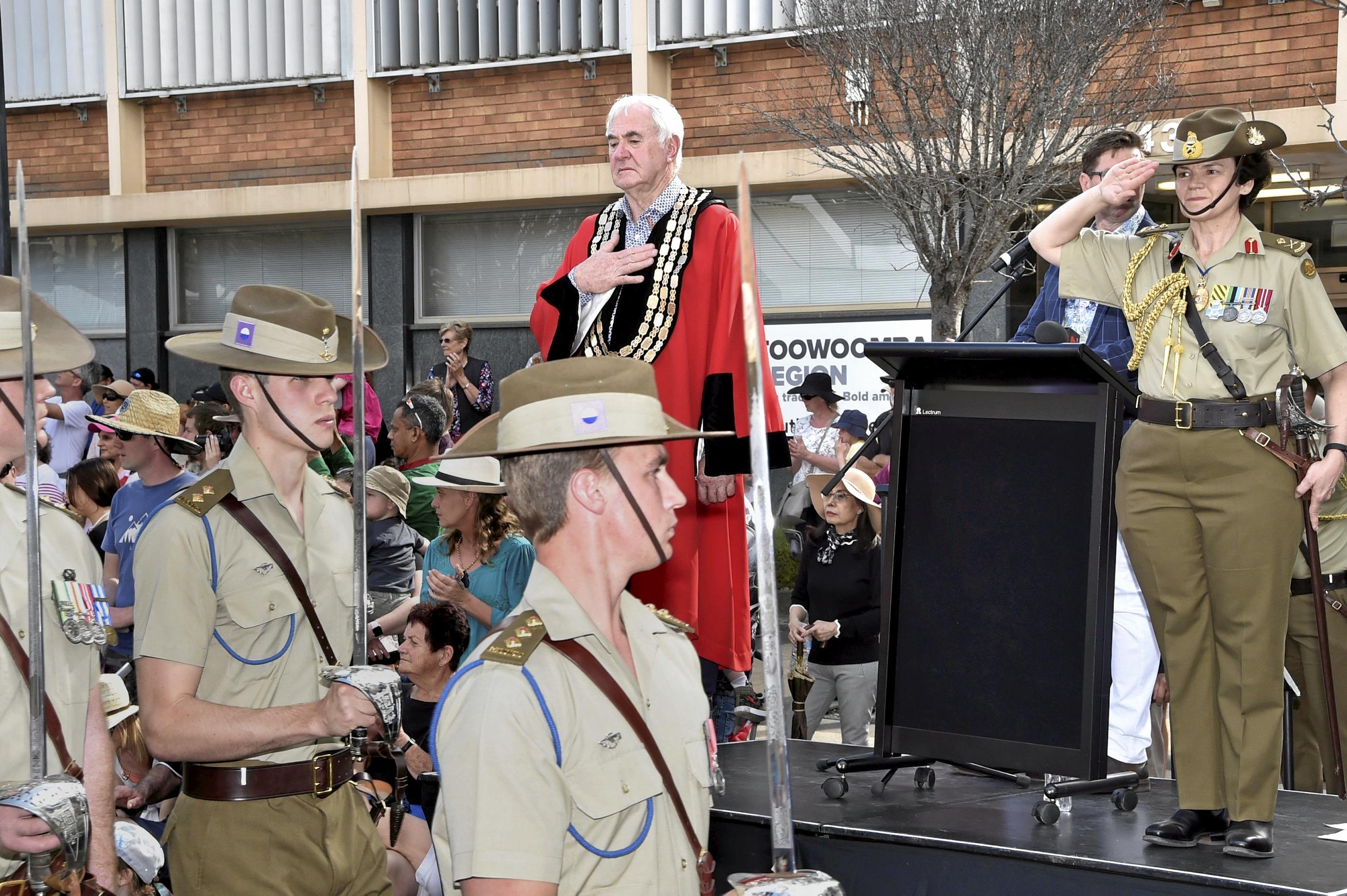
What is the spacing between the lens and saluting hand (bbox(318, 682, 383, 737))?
2.89m

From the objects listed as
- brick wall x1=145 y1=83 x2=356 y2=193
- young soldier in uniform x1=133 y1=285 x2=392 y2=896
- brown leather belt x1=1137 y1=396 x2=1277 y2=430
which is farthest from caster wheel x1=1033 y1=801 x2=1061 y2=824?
brick wall x1=145 y1=83 x2=356 y2=193

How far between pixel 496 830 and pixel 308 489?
5.03 feet

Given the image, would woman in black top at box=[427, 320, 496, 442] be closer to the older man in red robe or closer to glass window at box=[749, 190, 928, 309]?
glass window at box=[749, 190, 928, 309]

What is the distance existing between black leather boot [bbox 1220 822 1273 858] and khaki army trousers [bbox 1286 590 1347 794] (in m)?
1.72

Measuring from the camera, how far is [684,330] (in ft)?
14.5

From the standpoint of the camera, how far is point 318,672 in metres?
3.36

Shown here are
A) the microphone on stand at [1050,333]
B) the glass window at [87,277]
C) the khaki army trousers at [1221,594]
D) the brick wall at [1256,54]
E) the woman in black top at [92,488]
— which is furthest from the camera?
the glass window at [87,277]

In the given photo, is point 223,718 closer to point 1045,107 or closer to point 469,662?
point 469,662

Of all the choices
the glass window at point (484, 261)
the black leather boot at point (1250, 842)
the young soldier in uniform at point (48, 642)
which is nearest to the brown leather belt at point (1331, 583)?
the black leather boot at point (1250, 842)

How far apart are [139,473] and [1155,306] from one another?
207 inches

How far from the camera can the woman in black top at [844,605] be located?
703 centimetres

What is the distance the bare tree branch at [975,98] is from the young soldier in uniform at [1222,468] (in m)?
7.70

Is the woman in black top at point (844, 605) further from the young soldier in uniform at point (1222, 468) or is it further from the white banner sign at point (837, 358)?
the white banner sign at point (837, 358)

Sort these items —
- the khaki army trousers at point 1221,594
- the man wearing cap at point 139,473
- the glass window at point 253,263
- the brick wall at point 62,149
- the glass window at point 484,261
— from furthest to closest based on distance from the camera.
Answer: the brick wall at point 62,149, the glass window at point 253,263, the glass window at point 484,261, the man wearing cap at point 139,473, the khaki army trousers at point 1221,594
